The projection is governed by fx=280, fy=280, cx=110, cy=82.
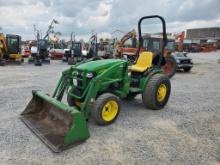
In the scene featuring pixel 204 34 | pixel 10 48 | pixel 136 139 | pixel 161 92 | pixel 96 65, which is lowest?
pixel 136 139

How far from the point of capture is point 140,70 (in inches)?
265

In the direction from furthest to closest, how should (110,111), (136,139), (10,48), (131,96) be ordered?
(10,48) → (131,96) → (110,111) → (136,139)

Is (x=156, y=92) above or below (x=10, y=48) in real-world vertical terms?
below

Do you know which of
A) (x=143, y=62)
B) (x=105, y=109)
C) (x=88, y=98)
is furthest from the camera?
(x=143, y=62)

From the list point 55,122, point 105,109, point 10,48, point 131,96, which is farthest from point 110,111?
point 10,48

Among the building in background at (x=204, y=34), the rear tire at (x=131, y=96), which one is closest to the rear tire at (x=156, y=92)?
the rear tire at (x=131, y=96)

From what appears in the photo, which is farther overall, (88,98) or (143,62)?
(143,62)

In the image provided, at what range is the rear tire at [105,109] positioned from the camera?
5.24 metres

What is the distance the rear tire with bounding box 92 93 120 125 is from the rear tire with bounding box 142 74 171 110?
116 cm

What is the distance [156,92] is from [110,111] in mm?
1486

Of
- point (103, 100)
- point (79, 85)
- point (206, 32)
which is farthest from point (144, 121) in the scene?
point (206, 32)

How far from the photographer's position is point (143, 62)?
23.3 feet

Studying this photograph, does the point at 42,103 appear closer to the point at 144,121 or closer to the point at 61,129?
the point at 61,129

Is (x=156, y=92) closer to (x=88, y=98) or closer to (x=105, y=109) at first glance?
(x=105, y=109)
